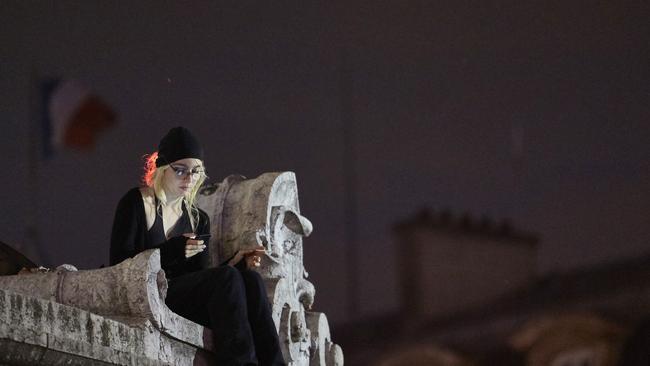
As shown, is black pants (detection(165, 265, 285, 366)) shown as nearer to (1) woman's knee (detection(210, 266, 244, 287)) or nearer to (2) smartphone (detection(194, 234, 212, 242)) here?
(1) woman's knee (detection(210, 266, 244, 287))

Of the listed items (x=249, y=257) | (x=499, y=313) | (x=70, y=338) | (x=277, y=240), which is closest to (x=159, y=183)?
(x=249, y=257)

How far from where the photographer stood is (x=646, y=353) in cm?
1908

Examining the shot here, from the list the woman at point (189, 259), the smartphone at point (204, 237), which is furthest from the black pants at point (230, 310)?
the smartphone at point (204, 237)

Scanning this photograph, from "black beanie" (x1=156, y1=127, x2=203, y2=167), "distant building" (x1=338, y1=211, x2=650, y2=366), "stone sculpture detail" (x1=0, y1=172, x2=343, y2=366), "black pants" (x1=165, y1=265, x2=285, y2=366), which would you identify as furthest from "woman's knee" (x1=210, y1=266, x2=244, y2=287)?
"distant building" (x1=338, y1=211, x2=650, y2=366)

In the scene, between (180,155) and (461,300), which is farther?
(461,300)

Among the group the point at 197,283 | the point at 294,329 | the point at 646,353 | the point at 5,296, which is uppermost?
the point at 5,296

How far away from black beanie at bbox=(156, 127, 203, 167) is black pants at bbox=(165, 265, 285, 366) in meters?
0.62

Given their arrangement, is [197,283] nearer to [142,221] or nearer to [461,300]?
[142,221]

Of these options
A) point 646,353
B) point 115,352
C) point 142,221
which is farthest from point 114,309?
point 646,353

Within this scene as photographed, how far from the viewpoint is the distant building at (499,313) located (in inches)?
755

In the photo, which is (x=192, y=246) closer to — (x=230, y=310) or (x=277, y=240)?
(x=230, y=310)

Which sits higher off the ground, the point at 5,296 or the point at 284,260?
the point at 5,296

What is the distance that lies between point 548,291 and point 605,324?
987mm

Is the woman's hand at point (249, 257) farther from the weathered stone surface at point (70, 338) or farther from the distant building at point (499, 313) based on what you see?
the distant building at point (499, 313)
